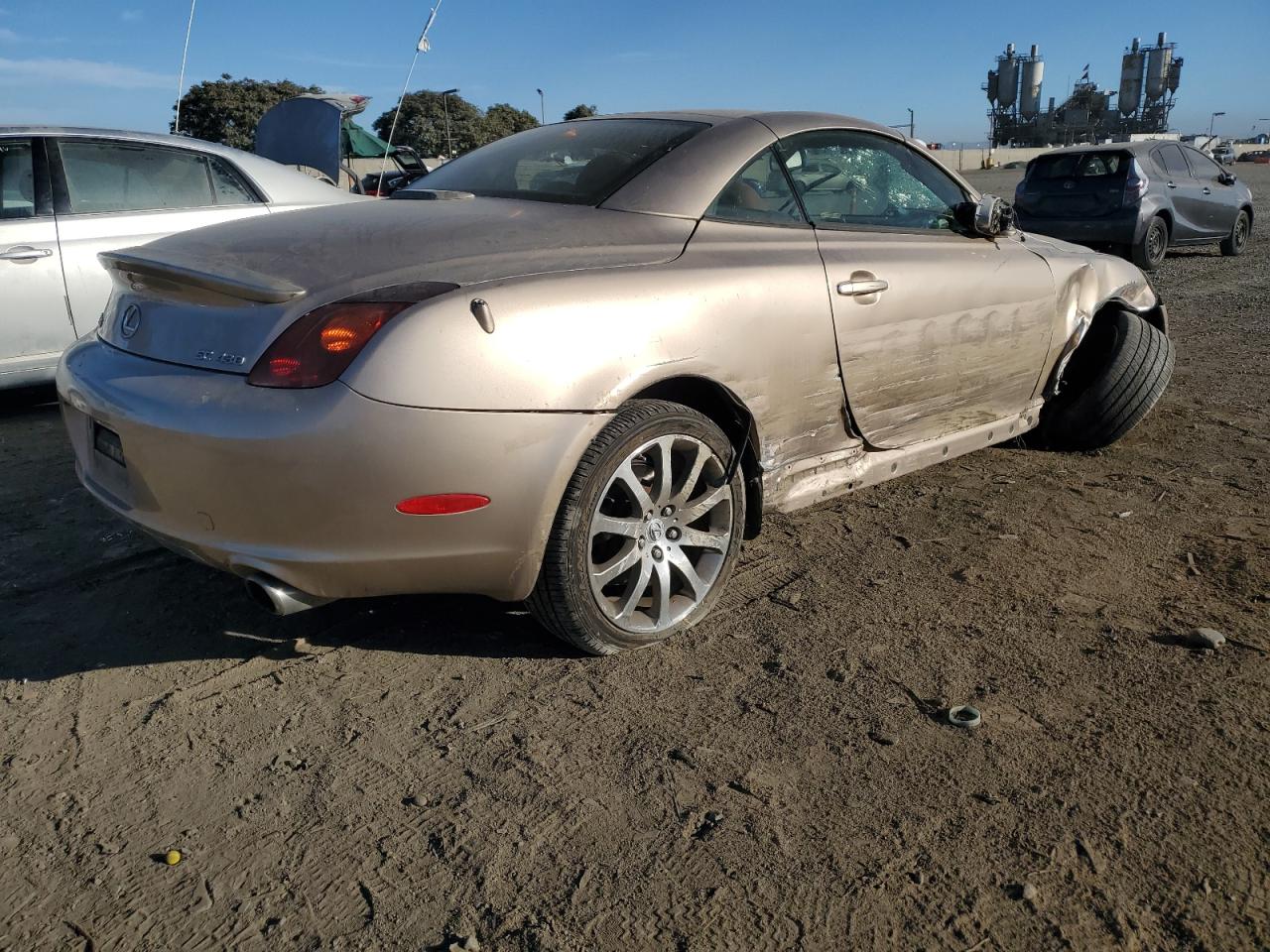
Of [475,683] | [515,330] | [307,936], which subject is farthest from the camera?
[475,683]

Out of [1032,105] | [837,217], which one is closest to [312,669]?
[837,217]

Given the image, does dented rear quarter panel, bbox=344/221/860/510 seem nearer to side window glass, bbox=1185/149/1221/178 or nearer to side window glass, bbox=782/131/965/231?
side window glass, bbox=782/131/965/231

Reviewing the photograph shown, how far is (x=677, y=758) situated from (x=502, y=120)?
211 ft

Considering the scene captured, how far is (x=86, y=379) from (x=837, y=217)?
2.37m

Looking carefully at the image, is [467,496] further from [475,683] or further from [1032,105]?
[1032,105]

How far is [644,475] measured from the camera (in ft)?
9.62

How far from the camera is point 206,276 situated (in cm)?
253

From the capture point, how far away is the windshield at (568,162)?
3.16 metres

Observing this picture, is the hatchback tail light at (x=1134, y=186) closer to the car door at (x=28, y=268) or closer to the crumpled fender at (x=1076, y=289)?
the crumpled fender at (x=1076, y=289)

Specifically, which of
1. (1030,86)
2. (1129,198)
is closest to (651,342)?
(1129,198)

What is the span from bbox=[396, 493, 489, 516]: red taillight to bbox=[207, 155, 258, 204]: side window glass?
4240mm

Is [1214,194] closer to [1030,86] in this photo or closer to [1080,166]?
[1080,166]

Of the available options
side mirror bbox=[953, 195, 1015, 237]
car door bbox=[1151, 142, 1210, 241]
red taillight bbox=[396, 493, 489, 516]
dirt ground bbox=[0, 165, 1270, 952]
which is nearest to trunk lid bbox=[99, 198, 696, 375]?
red taillight bbox=[396, 493, 489, 516]

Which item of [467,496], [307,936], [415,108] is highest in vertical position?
[415,108]
